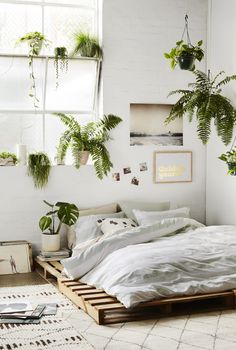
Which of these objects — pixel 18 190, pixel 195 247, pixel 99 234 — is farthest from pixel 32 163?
pixel 195 247

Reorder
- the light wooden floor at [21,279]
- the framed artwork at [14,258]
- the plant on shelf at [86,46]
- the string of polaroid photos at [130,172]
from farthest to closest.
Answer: the string of polaroid photos at [130,172] < the plant on shelf at [86,46] < the framed artwork at [14,258] < the light wooden floor at [21,279]

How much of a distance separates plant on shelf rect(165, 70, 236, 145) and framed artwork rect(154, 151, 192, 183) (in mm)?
554

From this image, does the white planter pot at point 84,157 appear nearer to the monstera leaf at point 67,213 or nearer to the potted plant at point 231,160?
the monstera leaf at point 67,213

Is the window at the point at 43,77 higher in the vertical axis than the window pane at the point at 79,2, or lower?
lower

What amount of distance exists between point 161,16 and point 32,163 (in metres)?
2.29

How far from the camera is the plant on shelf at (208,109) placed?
6.51 m

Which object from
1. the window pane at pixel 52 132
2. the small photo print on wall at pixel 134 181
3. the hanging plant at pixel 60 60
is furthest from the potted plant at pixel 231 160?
the hanging plant at pixel 60 60

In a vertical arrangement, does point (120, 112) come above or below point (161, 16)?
below

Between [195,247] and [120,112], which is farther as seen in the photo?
[120,112]

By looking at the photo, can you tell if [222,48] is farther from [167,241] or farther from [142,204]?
[167,241]

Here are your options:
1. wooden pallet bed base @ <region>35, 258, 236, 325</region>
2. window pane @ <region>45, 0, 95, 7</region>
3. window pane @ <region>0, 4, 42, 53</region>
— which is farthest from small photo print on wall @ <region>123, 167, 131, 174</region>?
wooden pallet bed base @ <region>35, 258, 236, 325</region>

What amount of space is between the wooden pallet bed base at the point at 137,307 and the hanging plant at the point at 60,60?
8.73 feet

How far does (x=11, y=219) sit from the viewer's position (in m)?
6.62

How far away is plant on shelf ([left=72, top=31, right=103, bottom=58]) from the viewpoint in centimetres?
686
